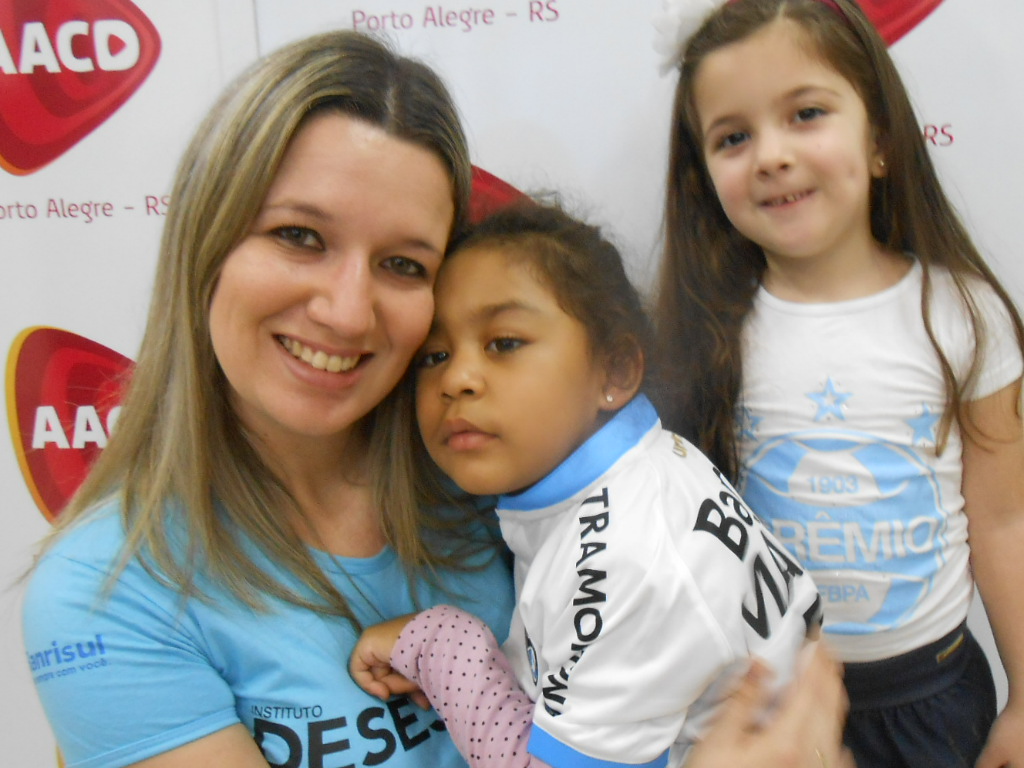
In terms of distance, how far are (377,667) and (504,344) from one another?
15.9 inches

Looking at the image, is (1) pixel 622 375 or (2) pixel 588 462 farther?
(1) pixel 622 375

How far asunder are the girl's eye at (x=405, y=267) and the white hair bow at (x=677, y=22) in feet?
1.66

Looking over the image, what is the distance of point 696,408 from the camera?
1.12m

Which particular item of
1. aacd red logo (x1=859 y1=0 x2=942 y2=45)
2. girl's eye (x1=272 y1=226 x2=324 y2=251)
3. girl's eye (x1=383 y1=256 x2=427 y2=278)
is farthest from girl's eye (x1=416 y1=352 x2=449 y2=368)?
aacd red logo (x1=859 y1=0 x2=942 y2=45)

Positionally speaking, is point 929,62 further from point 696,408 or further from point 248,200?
point 248,200

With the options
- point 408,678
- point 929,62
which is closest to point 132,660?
point 408,678

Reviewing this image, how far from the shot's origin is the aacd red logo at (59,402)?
4.29 ft

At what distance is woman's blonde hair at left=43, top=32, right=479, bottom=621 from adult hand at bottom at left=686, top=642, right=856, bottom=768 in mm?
434

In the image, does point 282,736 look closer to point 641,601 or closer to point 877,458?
point 641,601

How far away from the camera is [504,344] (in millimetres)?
893

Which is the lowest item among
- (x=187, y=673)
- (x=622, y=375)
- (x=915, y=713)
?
(x=915, y=713)

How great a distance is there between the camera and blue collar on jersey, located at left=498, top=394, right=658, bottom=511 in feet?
2.74

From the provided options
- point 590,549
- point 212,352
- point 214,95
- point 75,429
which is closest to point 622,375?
point 590,549

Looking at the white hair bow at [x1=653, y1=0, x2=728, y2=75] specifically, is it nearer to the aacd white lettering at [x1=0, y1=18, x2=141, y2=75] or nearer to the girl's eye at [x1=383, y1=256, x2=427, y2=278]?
the girl's eye at [x1=383, y1=256, x2=427, y2=278]
